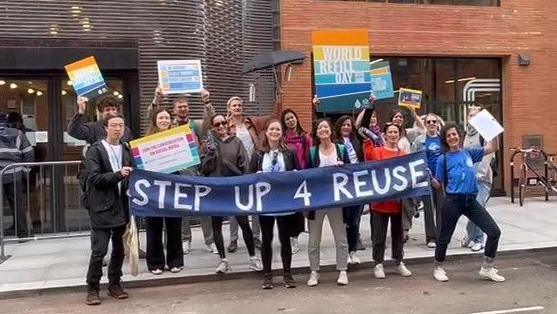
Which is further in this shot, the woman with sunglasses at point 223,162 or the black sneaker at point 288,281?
the woman with sunglasses at point 223,162

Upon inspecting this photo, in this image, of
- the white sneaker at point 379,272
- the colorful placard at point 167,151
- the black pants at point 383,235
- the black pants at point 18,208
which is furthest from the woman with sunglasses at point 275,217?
the black pants at point 18,208

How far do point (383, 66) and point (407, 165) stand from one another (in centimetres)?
242

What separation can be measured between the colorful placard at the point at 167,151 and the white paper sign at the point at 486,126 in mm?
3255

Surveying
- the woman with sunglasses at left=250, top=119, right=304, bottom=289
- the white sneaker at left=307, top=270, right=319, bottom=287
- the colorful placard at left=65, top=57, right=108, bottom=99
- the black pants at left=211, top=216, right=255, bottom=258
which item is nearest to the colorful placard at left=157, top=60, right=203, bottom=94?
the colorful placard at left=65, top=57, right=108, bottom=99

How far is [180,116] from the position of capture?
7949mm

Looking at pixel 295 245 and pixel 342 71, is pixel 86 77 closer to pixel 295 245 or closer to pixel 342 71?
pixel 342 71

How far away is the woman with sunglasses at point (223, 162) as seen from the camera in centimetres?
756

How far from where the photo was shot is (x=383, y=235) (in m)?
7.34

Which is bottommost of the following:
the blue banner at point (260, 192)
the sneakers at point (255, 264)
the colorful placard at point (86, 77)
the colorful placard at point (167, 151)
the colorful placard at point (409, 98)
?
the sneakers at point (255, 264)

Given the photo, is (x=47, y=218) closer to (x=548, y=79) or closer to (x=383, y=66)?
(x=383, y=66)

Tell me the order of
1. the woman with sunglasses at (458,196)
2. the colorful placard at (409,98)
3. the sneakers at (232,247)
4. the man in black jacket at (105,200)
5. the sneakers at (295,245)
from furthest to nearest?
the colorful placard at (409,98), the sneakers at (232,247), the sneakers at (295,245), the woman with sunglasses at (458,196), the man in black jacket at (105,200)

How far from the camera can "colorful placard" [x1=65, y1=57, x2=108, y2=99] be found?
758 centimetres

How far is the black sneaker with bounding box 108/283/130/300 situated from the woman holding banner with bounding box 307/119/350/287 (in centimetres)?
203

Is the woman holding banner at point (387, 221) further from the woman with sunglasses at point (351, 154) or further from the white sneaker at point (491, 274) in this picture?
the white sneaker at point (491, 274)
